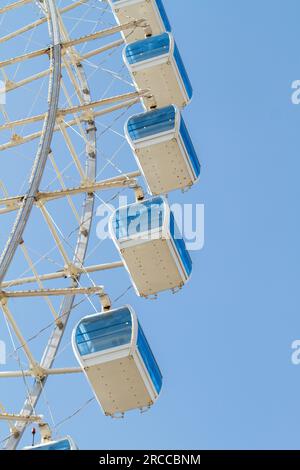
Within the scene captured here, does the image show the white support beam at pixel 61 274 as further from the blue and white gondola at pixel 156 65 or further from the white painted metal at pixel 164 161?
the blue and white gondola at pixel 156 65

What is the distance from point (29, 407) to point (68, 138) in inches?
207

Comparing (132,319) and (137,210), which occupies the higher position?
(137,210)

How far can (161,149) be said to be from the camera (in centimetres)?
1523

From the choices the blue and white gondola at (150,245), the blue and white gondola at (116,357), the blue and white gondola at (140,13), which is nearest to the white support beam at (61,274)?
the blue and white gondola at (150,245)

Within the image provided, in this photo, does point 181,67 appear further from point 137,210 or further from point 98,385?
point 98,385

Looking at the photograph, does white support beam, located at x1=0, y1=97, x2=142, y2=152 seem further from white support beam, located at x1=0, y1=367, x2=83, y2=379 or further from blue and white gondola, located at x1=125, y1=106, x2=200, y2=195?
white support beam, located at x1=0, y1=367, x2=83, y2=379

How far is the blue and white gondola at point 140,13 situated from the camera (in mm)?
18500

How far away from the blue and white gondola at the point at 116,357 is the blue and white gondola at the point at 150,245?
1512 mm

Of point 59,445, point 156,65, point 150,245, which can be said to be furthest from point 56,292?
point 156,65

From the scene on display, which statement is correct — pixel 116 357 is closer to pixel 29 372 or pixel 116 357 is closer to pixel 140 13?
pixel 29 372

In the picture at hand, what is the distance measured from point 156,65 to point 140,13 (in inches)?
85.0

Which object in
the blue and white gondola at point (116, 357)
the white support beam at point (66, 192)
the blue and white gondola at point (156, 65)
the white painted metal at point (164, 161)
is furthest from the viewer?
the blue and white gondola at point (156, 65)
